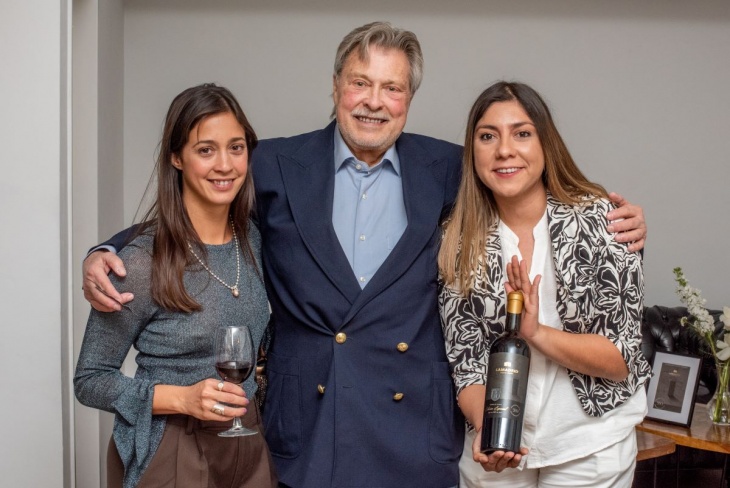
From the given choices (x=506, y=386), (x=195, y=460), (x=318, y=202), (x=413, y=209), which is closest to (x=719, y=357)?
(x=413, y=209)

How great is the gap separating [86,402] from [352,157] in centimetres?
103

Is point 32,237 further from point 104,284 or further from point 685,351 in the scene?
point 685,351

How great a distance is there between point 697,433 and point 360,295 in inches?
80.4

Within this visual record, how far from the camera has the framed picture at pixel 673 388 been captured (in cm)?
391

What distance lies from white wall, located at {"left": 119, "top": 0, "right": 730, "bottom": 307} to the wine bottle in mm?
3238

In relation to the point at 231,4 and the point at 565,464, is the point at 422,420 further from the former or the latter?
the point at 231,4

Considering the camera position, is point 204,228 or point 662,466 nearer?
point 204,228

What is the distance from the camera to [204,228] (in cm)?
245

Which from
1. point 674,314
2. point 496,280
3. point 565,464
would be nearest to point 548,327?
point 496,280

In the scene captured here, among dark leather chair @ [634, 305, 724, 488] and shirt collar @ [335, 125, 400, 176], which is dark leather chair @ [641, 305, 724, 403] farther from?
shirt collar @ [335, 125, 400, 176]

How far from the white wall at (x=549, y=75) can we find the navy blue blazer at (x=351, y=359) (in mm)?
2783

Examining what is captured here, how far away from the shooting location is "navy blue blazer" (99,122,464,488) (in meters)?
2.50

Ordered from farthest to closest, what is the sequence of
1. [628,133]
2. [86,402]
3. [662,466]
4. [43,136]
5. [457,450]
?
[628,133] < [662,466] < [43,136] < [457,450] < [86,402]

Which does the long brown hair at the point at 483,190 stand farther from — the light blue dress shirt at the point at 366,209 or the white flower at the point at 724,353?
the white flower at the point at 724,353
